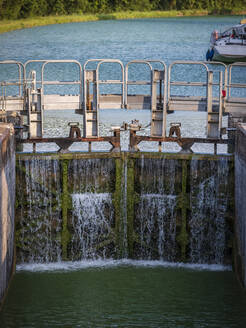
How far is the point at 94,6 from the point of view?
9244 cm

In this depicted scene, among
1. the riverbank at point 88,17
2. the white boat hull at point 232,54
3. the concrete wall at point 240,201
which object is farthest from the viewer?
the riverbank at point 88,17

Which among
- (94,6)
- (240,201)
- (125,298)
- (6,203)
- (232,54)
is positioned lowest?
(125,298)

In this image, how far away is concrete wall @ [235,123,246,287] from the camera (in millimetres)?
14523

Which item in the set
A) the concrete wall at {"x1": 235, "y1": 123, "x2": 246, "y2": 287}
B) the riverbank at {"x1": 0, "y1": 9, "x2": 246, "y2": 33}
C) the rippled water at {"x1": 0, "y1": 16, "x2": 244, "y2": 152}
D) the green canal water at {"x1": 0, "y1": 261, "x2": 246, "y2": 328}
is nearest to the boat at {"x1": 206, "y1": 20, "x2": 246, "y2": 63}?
the rippled water at {"x1": 0, "y1": 16, "x2": 244, "y2": 152}

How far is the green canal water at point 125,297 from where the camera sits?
1389 cm

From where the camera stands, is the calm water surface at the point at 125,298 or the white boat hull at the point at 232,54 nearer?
the calm water surface at the point at 125,298

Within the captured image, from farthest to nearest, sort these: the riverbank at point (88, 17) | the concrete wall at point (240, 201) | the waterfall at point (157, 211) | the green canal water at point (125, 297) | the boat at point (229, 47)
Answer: the riverbank at point (88, 17), the boat at point (229, 47), the waterfall at point (157, 211), the concrete wall at point (240, 201), the green canal water at point (125, 297)

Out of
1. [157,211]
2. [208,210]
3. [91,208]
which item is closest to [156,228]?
[157,211]

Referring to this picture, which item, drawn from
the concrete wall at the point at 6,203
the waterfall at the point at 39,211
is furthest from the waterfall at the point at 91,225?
the concrete wall at the point at 6,203

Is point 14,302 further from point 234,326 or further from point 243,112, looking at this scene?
point 243,112

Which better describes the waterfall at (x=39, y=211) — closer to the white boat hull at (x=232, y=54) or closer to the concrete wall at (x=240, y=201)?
the concrete wall at (x=240, y=201)

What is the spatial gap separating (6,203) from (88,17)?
7592 cm

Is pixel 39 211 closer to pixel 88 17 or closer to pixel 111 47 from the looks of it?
pixel 111 47

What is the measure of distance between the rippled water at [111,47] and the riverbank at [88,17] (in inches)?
87.6
